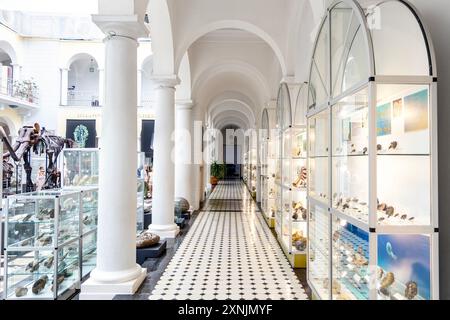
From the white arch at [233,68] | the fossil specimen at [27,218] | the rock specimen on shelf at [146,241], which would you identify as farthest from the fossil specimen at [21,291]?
the white arch at [233,68]

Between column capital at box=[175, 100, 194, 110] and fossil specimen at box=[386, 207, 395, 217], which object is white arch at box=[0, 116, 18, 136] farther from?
fossil specimen at box=[386, 207, 395, 217]

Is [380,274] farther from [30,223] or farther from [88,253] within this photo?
[88,253]

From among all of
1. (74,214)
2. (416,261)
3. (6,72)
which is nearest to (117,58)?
(74,214)

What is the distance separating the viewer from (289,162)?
203 inches

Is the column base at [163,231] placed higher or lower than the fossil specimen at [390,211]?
lower

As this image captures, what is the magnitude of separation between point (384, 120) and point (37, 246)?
401 cm

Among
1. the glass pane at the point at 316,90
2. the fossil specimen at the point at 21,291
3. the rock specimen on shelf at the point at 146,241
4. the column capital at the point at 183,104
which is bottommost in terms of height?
the fossil specimen at the point at 21,291

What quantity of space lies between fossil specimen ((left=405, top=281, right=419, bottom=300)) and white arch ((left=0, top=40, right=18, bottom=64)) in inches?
859

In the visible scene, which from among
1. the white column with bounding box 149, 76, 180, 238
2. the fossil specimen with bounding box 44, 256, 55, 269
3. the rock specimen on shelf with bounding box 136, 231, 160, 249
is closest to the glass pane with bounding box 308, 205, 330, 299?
the rock specimen on shelf with bounding box 136, 231, 160, 249

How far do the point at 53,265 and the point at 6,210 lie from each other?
867mm

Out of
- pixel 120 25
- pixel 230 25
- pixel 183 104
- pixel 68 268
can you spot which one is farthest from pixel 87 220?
pixel 183 104

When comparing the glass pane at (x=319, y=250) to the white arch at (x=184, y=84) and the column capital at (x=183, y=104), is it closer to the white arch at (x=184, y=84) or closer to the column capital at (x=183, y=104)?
the column capital at (x=183, y=104)

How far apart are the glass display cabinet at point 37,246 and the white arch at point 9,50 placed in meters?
18.3

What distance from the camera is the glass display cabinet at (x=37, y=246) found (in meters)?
3.68
